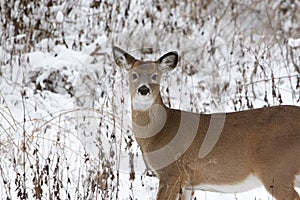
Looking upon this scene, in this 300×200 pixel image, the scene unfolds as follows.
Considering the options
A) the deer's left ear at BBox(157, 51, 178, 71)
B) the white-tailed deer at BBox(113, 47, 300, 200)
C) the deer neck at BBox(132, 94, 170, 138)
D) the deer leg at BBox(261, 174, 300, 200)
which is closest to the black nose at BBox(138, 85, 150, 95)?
the white-tailed deer at BBox(113, 47, 300, 200)

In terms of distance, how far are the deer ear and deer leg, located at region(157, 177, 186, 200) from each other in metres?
1.24

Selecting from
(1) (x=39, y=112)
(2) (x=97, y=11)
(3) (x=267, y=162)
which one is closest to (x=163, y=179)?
(3) (x=267, y=162)

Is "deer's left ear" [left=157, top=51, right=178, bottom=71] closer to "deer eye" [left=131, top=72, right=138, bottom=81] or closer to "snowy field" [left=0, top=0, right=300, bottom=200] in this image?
"deer eye" [left=131, top=72, right=138, bottom=81]

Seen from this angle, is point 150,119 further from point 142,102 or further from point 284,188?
point 284,188

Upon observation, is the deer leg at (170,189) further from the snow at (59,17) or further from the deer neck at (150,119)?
the snow at (59,17)

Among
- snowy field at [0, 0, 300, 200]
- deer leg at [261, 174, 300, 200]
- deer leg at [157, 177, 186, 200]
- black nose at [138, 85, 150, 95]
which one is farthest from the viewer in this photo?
snowy field at [0, 0, 300, 200]

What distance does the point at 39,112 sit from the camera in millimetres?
8250

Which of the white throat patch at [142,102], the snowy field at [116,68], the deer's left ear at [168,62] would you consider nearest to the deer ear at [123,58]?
the deer's left ear at [168,62]

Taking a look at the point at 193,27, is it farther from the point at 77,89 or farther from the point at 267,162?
the point at 267,162

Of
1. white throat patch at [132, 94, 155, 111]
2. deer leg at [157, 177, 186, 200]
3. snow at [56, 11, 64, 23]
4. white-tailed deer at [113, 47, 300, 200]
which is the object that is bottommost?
deer leg at [157, 177, 186, 200]

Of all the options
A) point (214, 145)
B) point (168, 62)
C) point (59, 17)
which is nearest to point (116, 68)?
point (59, 17)

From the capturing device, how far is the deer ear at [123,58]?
6.43 metres

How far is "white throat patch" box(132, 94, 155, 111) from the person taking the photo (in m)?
6.10

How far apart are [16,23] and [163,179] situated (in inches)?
189
